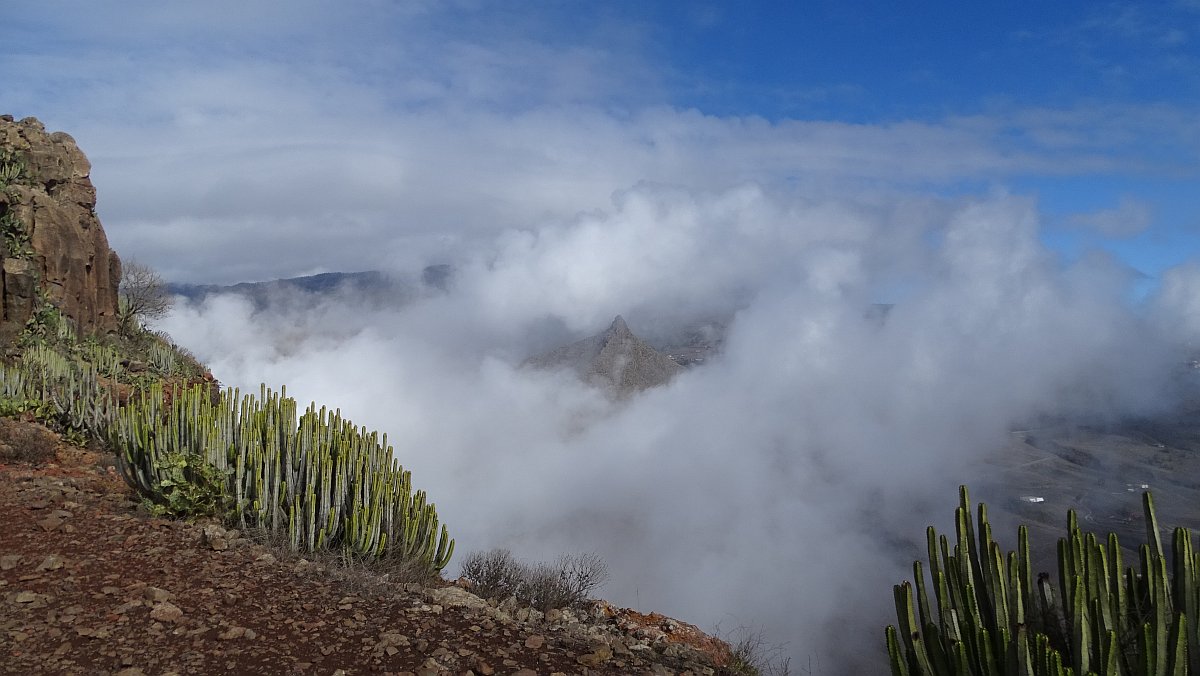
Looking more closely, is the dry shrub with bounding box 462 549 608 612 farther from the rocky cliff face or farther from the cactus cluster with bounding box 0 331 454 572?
the rocky cliff face

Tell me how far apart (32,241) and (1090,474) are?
359ft

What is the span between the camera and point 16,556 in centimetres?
592

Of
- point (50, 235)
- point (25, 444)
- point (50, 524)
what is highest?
point (50, 235)

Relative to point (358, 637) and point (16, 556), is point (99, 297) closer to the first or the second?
point (16, 556)

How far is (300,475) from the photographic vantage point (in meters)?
7.68

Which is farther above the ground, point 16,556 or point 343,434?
point 343,434

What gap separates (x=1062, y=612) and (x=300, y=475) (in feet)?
22.8

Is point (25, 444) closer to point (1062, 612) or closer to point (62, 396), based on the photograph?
point (62, 396)

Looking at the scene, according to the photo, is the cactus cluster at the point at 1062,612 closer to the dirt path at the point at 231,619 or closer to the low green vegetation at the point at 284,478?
the dirt path at the point at 231,619

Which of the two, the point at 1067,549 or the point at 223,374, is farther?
the point at 223,374

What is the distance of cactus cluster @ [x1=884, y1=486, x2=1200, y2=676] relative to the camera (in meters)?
3.26

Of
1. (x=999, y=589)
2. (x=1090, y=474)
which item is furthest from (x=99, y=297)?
(x=1090, y=474)

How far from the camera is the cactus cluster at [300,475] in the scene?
23.8ft

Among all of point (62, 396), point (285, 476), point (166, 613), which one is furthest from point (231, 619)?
point (62, 396)
